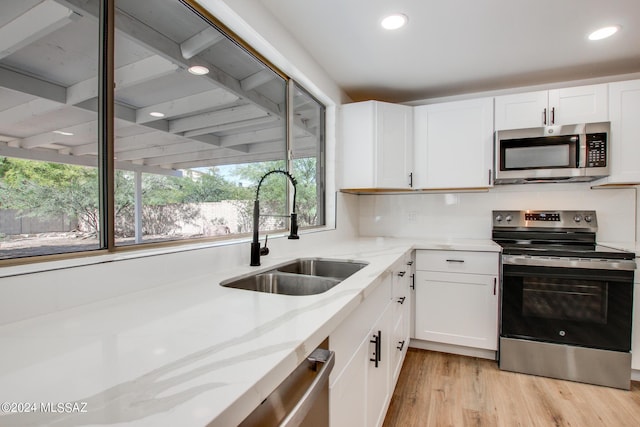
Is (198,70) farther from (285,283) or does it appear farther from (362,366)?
(362,366)

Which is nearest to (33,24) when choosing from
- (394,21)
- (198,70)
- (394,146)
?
(198,70)

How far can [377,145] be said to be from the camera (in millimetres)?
2762

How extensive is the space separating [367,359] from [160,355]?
88cm

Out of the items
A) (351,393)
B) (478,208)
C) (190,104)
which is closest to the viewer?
(351,393)

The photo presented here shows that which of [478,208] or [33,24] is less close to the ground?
[33,24]

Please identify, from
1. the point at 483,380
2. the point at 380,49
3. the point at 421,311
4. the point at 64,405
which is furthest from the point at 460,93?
the point at 64,405

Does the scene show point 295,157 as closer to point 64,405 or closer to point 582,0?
point 582,0

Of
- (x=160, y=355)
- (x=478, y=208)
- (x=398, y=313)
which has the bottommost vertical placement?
(x=398, y=313)

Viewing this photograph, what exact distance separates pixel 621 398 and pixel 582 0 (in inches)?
91.6

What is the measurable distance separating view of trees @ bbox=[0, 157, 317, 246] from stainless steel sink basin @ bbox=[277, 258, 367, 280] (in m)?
0.40

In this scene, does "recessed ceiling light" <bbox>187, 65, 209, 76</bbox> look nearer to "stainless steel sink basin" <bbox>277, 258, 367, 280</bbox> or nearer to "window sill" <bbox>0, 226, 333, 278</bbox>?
"window sill" <bbox>0, 226, 333, 278</bbox>

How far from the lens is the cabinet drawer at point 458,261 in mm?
2398

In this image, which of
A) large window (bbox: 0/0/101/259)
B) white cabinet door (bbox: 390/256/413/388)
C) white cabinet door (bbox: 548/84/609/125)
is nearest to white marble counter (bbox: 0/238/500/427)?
large window (bbox: 0/0/101/259)

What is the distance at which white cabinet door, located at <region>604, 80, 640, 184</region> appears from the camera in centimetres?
230
